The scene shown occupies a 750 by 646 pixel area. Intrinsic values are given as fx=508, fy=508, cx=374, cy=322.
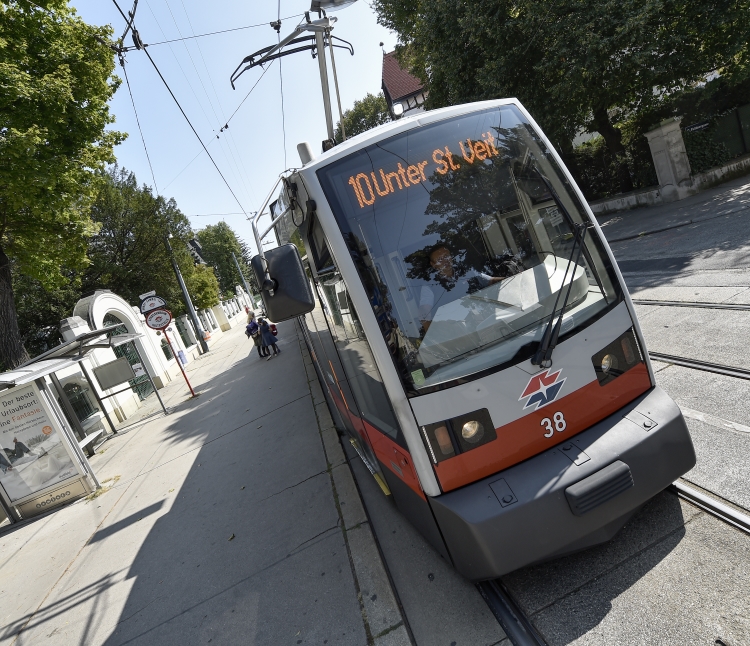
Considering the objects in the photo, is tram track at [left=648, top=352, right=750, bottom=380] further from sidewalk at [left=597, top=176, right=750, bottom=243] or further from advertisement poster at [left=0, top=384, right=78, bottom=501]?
advertisement poster at [left=0, top=384, right=78, bottom=501]

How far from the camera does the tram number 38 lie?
3.12 meters

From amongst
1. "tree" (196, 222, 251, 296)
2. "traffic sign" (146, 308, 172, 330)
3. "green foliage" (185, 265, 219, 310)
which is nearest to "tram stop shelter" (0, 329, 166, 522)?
"traffic sign" (146, 308, 172, 330)

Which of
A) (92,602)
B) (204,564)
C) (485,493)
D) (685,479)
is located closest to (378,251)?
(485,493)

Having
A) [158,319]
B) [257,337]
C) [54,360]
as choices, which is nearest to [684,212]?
[257,337]

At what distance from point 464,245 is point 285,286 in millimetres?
1206

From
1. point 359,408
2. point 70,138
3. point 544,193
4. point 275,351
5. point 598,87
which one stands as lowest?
point 275,351

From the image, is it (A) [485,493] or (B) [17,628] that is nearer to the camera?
(A) [485,493]

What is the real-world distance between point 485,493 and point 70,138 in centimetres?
1259

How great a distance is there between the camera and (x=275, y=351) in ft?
57.9

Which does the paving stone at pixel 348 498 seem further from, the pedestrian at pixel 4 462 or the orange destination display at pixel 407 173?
the pedestrian at pixel 4 462

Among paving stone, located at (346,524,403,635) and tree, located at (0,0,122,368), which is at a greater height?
tree, located at (0,0,122,368)

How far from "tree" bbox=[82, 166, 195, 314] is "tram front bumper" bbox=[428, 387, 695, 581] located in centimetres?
2875

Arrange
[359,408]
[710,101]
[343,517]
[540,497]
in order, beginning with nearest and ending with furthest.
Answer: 1. [540,497]
2. [359,408]
3. [343,517]
4. [710,101]

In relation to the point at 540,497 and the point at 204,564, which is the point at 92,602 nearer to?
the point at 204,564
